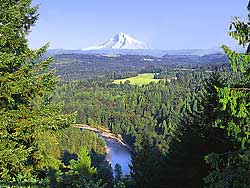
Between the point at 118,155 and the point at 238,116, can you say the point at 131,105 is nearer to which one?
the point at 118,155

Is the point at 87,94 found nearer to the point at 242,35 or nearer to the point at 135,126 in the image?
the point at 135,126

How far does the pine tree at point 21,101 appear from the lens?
26.9ft

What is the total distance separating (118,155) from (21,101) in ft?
219

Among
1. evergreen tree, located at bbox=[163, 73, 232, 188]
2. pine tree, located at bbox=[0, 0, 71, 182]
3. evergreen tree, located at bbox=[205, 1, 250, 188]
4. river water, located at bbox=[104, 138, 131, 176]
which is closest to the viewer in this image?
evergreen tree, located at bbox=[205, 1, 250, 188]

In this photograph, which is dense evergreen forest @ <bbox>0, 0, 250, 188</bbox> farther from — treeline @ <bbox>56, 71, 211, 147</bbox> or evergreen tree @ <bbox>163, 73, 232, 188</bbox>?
treeline @ <bbox>56, 71, 211, 147</bbox>

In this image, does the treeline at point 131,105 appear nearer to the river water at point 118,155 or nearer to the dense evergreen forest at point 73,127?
the river water at point 118,155

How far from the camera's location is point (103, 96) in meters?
138

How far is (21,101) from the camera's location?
9.84 meters

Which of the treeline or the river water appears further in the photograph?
the treeline

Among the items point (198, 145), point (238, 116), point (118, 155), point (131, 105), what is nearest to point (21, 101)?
point (238, 116)

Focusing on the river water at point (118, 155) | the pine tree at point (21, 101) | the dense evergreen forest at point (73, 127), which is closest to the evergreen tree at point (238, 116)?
the dense evergreen forest at point (73, 127)

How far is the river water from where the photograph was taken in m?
66.7

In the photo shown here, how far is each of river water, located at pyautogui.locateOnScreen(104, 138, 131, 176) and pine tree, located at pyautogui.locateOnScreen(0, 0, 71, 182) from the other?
5155 cm

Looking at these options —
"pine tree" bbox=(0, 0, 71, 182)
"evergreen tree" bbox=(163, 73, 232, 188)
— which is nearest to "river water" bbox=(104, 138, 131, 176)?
"evergreen tree" bbox=(163, 73, 232, 188)
